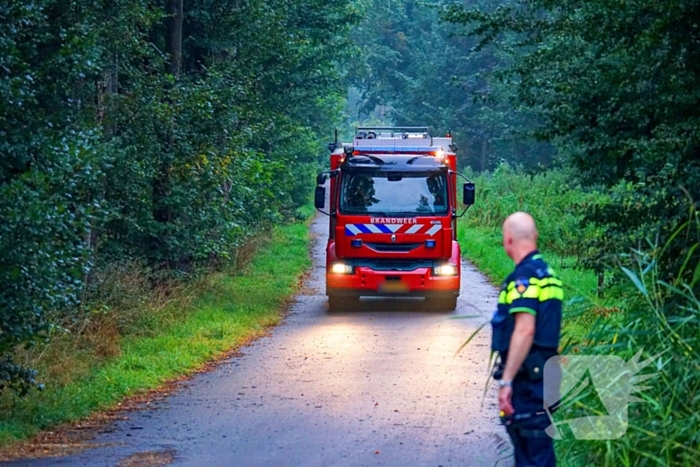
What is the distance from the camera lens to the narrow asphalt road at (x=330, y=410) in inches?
362

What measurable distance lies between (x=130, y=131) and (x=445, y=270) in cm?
621

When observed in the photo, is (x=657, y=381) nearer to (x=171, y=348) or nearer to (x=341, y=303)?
(x=171, y=348)

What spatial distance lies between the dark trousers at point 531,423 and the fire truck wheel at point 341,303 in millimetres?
13898

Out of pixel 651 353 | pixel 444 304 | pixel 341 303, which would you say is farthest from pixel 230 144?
pixel 651 353

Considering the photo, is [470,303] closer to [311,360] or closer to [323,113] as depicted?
[311,360]

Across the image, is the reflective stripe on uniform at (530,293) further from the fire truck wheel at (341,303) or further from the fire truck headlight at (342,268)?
the fire truck wheel at (341,303)

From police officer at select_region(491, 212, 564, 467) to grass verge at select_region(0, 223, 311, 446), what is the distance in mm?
5174

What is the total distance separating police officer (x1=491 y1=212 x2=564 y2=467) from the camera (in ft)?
21.1

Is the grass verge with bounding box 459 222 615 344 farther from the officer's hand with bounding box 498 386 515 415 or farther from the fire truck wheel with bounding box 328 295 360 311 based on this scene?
the fire truck wheel with bounding box 328 295 360 311

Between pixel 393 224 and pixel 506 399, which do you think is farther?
pixel 393 224

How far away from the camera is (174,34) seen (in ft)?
70.1

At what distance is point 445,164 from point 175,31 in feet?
19.0

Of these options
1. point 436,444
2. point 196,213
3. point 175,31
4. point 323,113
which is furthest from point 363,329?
point 323,113

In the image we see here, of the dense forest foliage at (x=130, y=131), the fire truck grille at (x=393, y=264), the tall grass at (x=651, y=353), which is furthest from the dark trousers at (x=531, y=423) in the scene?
the fire truck grille at (x=393, y=264)
